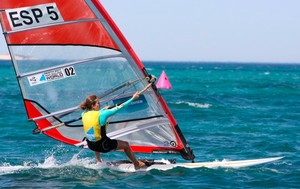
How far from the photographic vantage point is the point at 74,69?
10.6m

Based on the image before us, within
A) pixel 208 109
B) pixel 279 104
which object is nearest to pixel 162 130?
pixel 208 109

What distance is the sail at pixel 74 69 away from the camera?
1028 cm

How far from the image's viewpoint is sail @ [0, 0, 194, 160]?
10281mm

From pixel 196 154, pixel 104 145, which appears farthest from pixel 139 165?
pixel 196 154

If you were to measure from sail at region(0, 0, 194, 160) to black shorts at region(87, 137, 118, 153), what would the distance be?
2.53ft

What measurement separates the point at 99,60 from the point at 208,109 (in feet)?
49.8

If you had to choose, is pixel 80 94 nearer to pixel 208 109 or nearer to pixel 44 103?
pixel 44 103

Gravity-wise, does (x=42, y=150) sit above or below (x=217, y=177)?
above

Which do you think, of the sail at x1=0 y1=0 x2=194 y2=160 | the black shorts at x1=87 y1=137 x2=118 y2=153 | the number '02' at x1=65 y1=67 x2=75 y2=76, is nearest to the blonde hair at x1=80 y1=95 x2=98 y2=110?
the black shorts at x1=87 y1=137 x2=118 y2=153

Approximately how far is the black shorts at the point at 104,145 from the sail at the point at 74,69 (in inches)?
30.3

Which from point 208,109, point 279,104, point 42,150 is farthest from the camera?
point 279,104

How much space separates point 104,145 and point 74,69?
134 centimetres

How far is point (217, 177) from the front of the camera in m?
10.9

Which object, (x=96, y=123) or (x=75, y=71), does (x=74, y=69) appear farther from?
(x=96, y=123)
